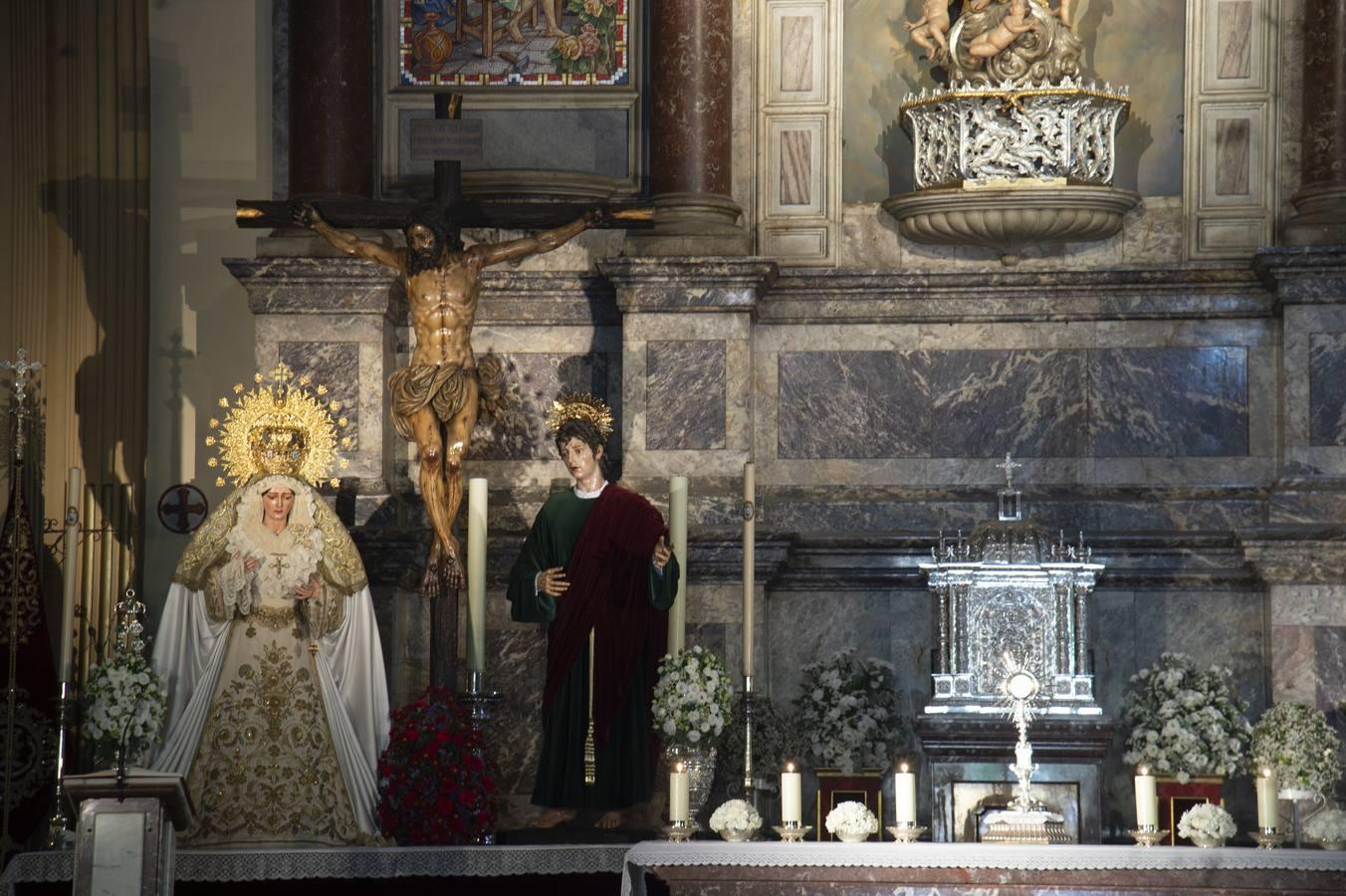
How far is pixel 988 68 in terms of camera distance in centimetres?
1191

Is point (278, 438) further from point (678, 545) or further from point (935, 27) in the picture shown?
point (935, 27)

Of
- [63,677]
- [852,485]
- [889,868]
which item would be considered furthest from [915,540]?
[63,677]

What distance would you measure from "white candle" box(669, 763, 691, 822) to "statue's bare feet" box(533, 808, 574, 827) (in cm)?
182

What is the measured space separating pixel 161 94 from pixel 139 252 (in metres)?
0.81

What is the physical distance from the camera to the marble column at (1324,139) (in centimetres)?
1148

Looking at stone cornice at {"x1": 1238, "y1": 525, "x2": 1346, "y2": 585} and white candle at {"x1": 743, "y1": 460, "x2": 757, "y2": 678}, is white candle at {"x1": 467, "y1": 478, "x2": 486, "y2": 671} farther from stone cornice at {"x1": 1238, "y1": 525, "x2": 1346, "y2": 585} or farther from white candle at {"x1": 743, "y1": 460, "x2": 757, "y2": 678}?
stone cornice at {"x1": 1238, "y1": 525, "x2": 1346, "y2": 585}

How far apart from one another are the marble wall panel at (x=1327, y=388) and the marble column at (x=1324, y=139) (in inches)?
18.5

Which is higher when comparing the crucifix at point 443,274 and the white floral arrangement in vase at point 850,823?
the crucifix at point 443,274

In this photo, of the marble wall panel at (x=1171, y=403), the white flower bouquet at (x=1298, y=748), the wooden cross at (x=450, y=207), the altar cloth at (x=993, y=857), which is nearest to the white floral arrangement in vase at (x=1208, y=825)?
the altar cloth at (x=993, y=857)

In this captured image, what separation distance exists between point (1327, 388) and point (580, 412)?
343 centimetres

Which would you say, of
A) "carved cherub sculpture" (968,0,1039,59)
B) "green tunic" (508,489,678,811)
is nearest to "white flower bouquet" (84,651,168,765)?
"green tunic" (508,489,678,811)

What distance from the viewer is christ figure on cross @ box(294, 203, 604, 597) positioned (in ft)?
35.9

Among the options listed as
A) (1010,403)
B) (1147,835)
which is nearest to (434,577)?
(1010,403)

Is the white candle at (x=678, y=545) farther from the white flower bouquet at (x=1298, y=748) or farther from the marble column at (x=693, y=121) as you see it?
the white flower bouquet at (x=1298, y=748)
